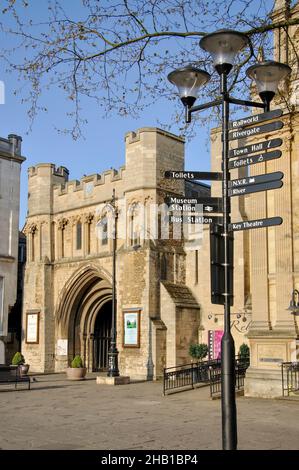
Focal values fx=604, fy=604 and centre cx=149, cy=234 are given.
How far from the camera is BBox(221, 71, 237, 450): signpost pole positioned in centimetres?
659

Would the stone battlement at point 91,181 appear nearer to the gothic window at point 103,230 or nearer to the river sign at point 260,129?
the gothic window at point 103,230

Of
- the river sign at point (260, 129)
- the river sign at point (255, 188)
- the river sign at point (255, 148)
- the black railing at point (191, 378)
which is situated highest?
the river sign at point (260, 129)

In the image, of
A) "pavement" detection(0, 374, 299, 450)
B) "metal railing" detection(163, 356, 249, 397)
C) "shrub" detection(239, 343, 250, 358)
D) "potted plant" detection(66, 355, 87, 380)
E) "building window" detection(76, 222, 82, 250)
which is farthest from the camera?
"building window" detection(76, 222, 82, 250)

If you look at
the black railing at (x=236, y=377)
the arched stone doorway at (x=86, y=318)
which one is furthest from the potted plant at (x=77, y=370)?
the black railing at (x=236, y=377)

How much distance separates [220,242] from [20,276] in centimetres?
3235

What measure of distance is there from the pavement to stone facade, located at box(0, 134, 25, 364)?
592 inches

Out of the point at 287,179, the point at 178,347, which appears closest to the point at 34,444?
the point at 287,179

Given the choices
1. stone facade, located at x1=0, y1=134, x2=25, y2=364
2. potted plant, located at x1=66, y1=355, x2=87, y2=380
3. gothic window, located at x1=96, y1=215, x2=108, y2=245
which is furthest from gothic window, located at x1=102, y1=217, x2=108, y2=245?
potted plant, located at x1=66, y1=355, x2=87, y2=380

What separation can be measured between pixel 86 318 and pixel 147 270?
7.53 meters

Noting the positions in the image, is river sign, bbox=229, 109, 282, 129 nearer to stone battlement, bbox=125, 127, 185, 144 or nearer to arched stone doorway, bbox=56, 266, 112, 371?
stone battlement, bbox=125, 127, 185, 144

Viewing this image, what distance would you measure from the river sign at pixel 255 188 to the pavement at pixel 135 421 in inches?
164

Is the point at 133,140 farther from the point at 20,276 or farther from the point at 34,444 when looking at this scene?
the point at 34,444

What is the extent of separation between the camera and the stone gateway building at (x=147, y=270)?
59.5 feet

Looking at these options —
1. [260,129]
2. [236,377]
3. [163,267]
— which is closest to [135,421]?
[236,377]
